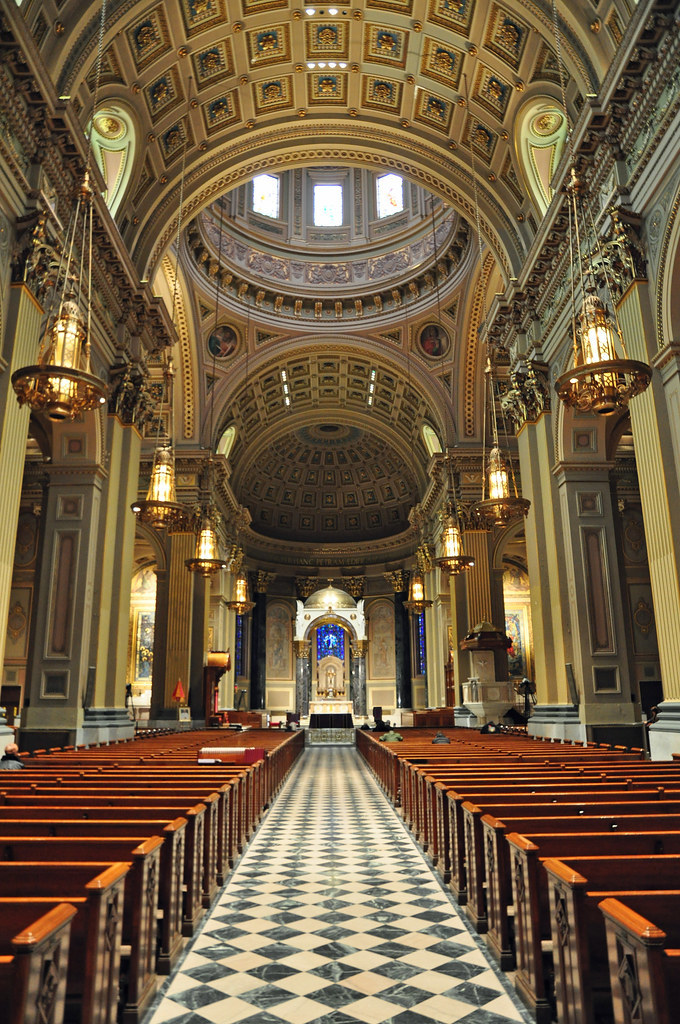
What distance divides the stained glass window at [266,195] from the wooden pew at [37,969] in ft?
77.3

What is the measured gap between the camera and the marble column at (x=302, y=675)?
3122 cm

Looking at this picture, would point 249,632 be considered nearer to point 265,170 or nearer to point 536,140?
point 265,170

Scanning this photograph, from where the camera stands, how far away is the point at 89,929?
7.86ft

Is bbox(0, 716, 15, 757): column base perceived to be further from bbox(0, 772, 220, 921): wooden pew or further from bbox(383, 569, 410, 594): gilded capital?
bbox(383, 569, 410, 594): gilded capital

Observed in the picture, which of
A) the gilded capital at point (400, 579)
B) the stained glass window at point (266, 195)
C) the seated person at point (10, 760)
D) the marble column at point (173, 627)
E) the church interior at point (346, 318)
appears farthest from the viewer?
the gilded capital at point (400, 579)

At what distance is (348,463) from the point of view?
31047 millimetres

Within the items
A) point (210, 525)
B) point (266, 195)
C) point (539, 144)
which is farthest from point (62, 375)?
point (266, 195)

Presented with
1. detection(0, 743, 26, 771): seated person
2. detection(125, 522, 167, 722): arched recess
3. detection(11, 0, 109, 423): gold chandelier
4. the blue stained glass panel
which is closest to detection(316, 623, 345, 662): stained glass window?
the blue stained glass panel

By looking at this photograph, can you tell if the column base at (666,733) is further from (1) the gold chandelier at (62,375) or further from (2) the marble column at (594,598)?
(1) the gold chandelier at (62,375)

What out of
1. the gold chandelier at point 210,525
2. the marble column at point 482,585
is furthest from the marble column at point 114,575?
the marble column at point 482,585

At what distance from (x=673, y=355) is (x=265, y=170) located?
10019mm

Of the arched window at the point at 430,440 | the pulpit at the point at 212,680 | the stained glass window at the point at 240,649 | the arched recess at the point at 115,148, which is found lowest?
the pulpit at the point at 212,680

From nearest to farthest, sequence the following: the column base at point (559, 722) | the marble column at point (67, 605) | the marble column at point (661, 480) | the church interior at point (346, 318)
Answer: the marble column at point (661, 480) → the church interior at point (346, 318) → the marble column at point (67, 605) → the column base at point (559, 722)

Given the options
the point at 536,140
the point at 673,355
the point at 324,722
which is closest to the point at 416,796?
the point at 673,355
